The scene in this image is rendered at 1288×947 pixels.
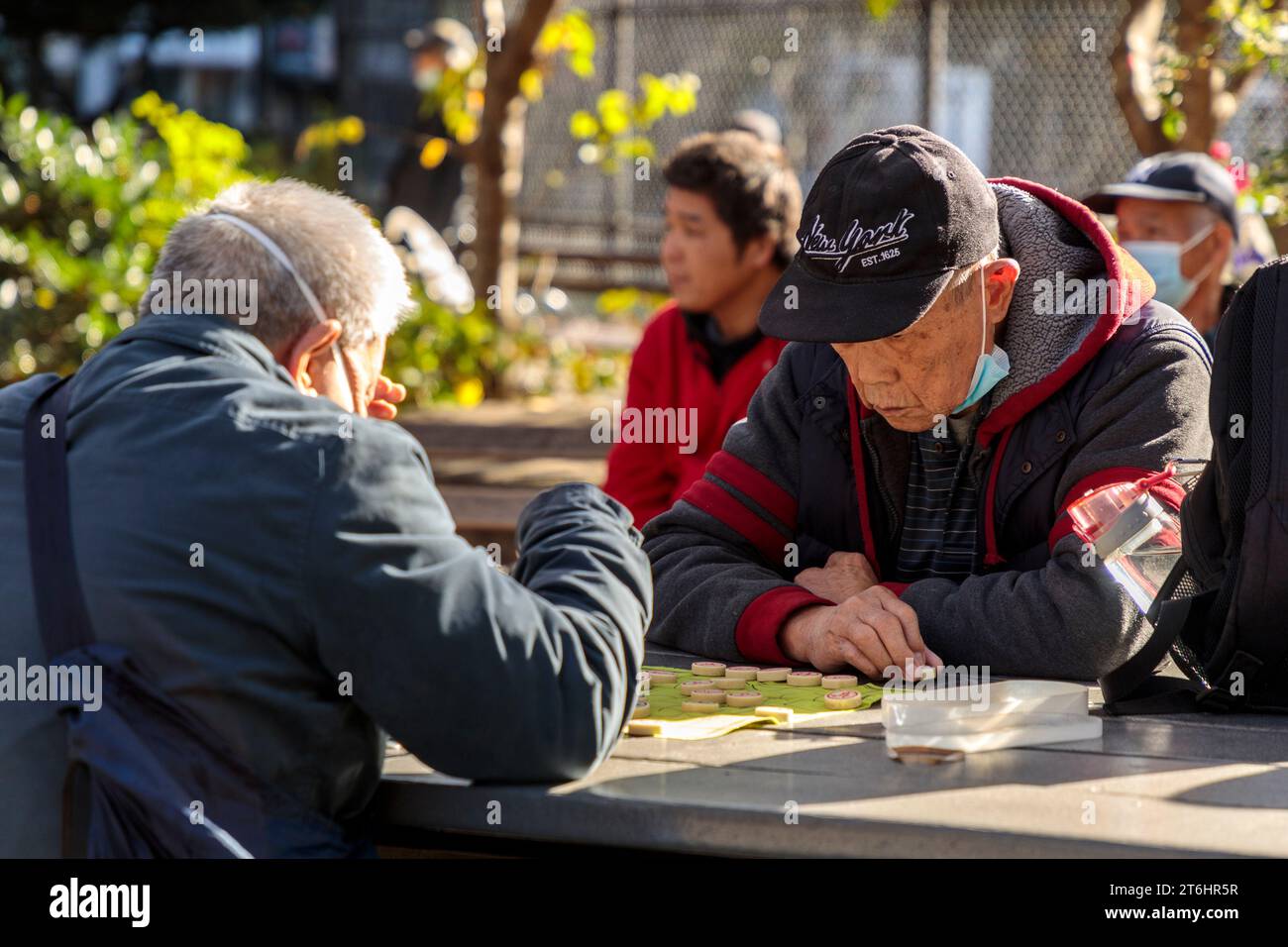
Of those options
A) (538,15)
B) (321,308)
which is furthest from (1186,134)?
→ (321,308)

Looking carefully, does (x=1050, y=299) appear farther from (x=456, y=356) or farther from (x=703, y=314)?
(x=456, y=356)

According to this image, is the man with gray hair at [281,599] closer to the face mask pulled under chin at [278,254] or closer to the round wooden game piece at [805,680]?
the face mask pulled under chin at [278,254]

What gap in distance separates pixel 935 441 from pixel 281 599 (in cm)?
132

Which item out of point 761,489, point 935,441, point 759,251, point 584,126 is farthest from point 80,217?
point 935,441

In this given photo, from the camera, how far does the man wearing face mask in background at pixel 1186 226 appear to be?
4.84m

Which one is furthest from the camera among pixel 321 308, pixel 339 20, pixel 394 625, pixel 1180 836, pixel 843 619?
pixel 339 20

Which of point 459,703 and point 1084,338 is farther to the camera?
point 1084,338

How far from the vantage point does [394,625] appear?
1.93 m

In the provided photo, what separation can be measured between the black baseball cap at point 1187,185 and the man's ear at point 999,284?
233 centimetres

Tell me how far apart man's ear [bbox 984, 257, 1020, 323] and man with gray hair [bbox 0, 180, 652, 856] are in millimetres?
1018

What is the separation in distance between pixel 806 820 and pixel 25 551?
977 millimetres

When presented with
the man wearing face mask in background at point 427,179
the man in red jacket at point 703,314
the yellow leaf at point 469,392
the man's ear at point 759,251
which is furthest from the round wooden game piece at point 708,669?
the man wearing face mask in background at point 427,179

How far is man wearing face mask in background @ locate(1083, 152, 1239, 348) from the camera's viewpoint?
4.84 metres
